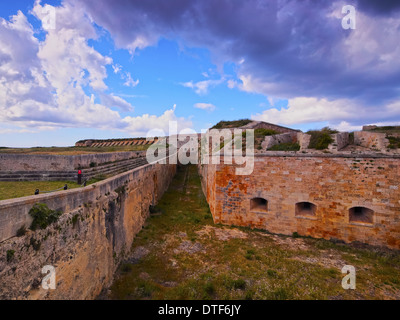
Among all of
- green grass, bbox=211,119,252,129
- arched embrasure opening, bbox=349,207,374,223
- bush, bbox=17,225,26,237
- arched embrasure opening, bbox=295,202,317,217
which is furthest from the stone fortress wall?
green grass, bbox=211,119,252,129

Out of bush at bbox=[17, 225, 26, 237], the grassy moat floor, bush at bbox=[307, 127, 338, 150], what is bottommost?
the grassy moat floor

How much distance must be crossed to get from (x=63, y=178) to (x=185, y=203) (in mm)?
8299

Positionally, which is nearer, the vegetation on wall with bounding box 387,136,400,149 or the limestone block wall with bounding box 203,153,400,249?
the limestone block wall with bounding box 203,153,400,249

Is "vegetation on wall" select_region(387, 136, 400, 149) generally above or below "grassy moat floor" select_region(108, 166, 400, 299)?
above

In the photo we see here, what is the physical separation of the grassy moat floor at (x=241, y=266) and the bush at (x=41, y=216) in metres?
3.27

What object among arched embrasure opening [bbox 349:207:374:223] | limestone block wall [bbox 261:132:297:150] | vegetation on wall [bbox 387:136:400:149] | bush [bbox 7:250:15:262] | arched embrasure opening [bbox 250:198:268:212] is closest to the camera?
bush [bbox 7:250:15:262]

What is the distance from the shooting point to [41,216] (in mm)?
3535

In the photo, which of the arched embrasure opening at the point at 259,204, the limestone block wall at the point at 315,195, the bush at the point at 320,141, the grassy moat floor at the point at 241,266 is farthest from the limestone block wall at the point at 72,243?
the bush at the point at 320,141

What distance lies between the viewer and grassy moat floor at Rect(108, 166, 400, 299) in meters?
6.00

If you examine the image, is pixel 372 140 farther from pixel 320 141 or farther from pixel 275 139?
pixel 275 139

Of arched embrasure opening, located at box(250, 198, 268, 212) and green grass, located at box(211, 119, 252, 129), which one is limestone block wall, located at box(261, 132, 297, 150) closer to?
arched embrasure opening, located at box(250, 198, 268, 212)

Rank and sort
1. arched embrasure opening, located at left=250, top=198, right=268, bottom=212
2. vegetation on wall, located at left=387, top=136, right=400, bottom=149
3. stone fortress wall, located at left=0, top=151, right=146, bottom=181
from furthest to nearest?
arched embrasure opening, located at left=250, top=198, right=268, bottom=212 → vegetation on wall, located at left=387, top=136, right=400, bottom=149 → stone fortress wall, located at left=0, top=151, right=146, bottom=181

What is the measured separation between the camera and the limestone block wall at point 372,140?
9.59 metres

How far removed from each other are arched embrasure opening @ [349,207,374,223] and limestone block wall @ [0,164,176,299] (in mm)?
9675
